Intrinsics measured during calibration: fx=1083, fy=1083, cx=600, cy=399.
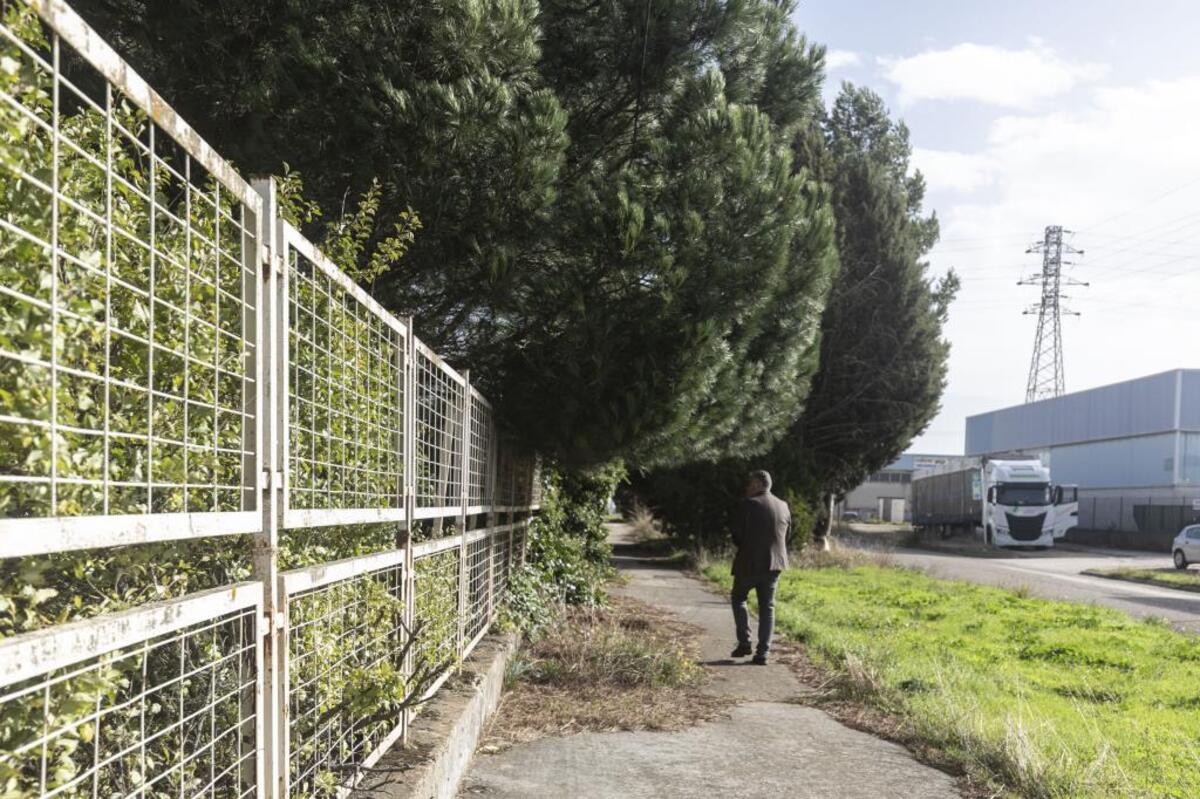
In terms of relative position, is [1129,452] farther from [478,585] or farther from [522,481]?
[478,585]

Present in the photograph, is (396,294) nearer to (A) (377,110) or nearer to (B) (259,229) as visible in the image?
(A) (377,110)

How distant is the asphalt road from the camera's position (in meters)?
17.8

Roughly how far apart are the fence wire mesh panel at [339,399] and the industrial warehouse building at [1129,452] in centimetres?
4582

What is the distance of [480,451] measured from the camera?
8.01 meters

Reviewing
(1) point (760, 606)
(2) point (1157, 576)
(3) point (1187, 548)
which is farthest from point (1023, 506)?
(1) point (760, 606)

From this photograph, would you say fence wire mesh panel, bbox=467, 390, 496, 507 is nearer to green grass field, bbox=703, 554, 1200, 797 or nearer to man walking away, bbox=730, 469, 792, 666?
man walking away, bbox=730, 469, 792, 666

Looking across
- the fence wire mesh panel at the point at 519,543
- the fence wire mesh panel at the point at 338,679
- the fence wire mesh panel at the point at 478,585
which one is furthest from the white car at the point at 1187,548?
the fence wire mesh panel at the point at 338,679

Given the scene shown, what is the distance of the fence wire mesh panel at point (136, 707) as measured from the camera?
182cm

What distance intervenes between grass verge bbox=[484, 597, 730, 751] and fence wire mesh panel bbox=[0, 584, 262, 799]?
11.7ft

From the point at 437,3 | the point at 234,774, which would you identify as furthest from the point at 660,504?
the point at 234,774

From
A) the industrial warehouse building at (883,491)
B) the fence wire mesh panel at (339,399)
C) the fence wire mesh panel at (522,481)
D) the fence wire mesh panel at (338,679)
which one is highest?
the fence wire mesh panel at (339,399)

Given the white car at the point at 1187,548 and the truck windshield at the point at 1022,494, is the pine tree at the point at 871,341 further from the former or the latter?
the truck windshield at the point at 1022,494

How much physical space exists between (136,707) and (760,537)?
7853mm

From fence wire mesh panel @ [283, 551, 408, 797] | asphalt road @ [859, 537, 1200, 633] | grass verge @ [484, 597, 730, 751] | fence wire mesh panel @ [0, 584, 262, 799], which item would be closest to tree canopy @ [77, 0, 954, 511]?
grass verge @ [484, 597, 730, 751]
